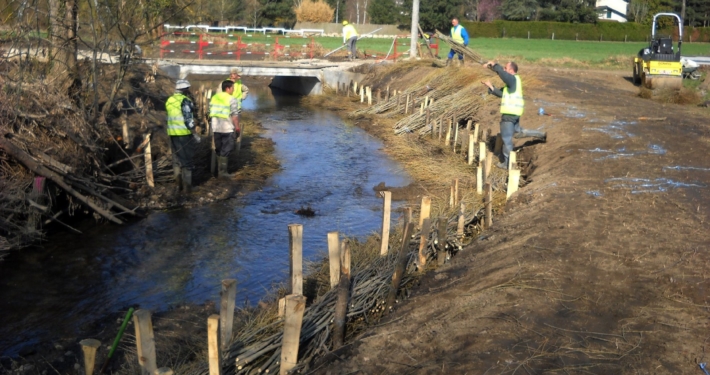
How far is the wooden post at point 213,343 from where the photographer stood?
5133 millimetres

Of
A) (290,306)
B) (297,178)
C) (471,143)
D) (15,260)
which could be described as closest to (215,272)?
(15,260)

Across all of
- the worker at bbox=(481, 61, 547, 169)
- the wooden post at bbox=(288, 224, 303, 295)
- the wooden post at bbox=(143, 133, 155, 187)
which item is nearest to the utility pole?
the worker at bbox=(481, 61, 547, 169)

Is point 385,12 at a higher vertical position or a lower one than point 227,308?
higher

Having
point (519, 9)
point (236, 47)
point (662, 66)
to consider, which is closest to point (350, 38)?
point (236, 47)

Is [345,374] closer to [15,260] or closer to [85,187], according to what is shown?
[15,260]

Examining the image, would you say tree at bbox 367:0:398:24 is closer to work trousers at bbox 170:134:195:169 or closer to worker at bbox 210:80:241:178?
worker at bbox 210:80:241:178

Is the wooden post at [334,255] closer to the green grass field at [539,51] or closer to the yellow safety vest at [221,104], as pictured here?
the yellow safety vest at [221,104]

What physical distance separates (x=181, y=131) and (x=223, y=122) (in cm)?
122

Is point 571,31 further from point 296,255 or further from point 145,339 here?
point 145,339

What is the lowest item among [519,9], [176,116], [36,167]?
[36,167]

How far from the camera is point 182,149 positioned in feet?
43.5

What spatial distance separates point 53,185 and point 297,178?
539 centimetres

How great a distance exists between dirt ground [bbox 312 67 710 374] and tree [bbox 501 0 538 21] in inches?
2405

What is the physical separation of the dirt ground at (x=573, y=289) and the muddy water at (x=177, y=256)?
112 inches
